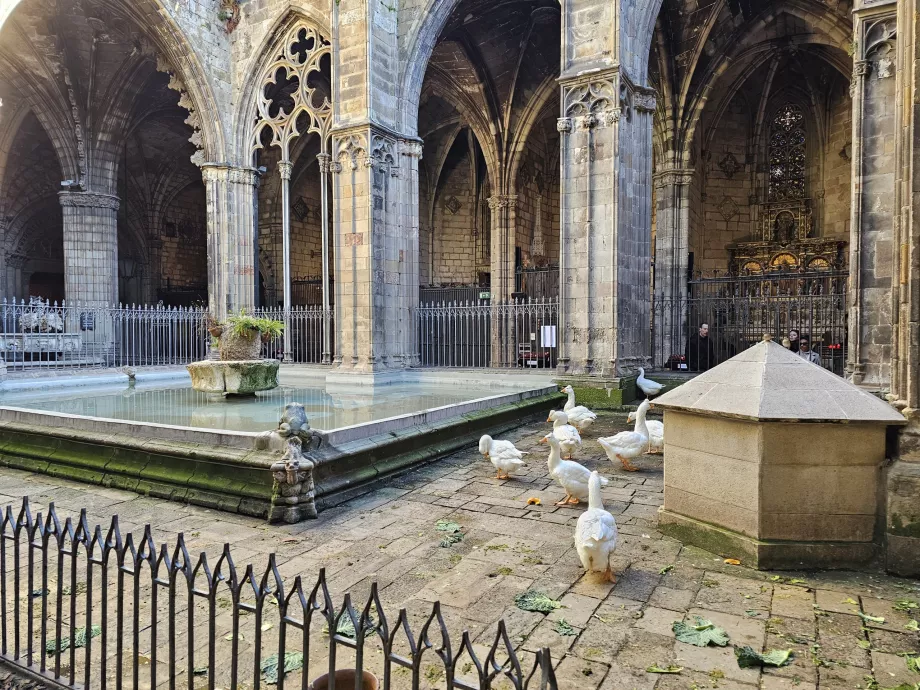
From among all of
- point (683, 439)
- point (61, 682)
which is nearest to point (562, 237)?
point (683, 439)

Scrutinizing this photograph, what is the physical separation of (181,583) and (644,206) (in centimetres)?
945

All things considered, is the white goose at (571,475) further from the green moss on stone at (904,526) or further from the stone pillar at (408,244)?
the stone pillar at (408,244)

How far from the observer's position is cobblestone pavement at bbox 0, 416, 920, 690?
2451 mm

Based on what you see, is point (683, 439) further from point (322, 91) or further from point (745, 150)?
point (745, 150)

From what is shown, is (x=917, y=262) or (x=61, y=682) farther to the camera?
(x=917, y=262)

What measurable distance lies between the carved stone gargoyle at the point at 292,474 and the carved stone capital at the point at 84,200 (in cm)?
1547

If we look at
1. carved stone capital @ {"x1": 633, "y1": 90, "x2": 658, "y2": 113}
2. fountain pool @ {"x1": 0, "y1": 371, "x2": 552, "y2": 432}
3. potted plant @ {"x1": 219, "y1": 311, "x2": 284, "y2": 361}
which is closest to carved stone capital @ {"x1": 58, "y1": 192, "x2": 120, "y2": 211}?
fountain pool @ {"x1": 0, "y1": 371, "x2": 552, "y2": 432}

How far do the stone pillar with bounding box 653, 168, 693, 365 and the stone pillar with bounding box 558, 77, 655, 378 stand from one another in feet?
18.8

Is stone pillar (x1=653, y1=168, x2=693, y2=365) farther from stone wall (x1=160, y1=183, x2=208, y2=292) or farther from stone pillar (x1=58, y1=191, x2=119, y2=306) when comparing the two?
stone wall (x1=160, y1=183, x2=208, y2=292)

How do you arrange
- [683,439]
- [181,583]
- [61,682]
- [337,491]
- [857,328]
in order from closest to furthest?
[61,682], [181,583], [683,439], [337,491], [857,328]

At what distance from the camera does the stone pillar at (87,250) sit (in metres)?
16.1

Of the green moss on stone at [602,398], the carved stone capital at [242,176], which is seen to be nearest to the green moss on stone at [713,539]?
the green moss on stone at [602,398]

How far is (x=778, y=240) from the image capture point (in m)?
18.1

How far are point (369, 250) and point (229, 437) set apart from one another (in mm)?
7139
